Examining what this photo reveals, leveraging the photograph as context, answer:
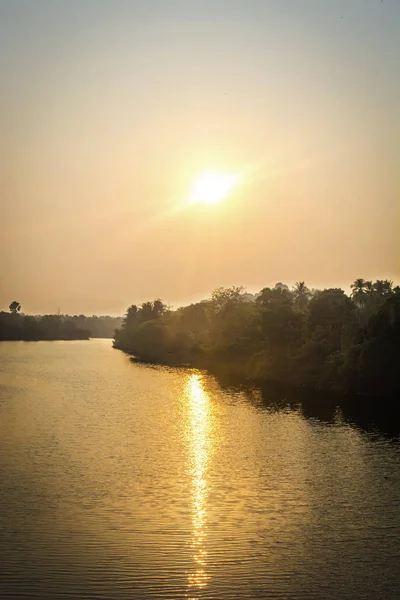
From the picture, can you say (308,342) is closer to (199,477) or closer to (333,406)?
(333,406)

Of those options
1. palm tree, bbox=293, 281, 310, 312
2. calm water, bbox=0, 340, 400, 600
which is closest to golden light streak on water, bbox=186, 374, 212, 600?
calm water, bbox=0, 340, 400, 600

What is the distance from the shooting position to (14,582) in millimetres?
23359

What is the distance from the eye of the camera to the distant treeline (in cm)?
7869

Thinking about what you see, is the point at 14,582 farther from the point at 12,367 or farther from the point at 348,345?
the point at 12,367

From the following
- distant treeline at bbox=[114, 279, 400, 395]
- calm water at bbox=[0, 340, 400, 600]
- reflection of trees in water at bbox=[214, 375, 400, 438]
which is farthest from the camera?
distant treeline at bbox=[114, 279, 400, 395]

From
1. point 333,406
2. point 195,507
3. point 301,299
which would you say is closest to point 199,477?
point 195,507

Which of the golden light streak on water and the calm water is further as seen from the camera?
the golden light streak on water

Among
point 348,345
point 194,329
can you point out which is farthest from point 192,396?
point 194,329

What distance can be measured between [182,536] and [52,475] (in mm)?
13222

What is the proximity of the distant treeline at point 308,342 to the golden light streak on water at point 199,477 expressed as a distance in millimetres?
18908

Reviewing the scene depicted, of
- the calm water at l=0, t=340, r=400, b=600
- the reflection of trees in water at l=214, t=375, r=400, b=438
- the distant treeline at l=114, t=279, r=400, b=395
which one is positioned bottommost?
the calm water at l=0, t=340, r=400, b=600

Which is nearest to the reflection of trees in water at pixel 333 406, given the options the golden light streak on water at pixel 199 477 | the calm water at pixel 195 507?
the calm water at pixel 195 507

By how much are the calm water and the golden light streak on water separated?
97 mm

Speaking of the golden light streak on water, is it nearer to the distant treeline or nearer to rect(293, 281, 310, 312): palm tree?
the distant treeline
